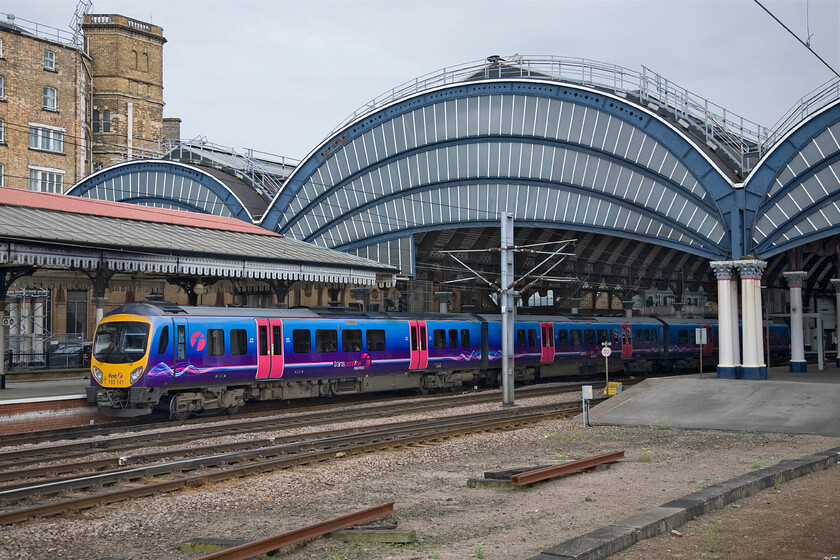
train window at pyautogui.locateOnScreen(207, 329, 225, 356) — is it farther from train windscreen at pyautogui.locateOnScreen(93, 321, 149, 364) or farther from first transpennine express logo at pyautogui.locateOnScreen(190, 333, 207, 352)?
train windscreen at pyautogui.locateOnScreen(93, 321, 149, 364)

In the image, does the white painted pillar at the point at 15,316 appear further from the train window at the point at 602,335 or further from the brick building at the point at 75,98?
the train window at the point at 602,335

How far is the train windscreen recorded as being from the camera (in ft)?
76.4

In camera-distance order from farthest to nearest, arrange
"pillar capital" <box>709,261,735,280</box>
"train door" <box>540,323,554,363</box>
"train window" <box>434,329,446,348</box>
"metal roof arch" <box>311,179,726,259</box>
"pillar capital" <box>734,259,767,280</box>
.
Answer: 1. "train door" <box>540,323,554,363</box>
2. "metal roof arch" <box>311,179,726,259</box>
3. "pillar capital" <box>709,261,735,280</box>
4. "train window" <box>434,329,446,348</box>
5. "pillar capital" <box>734,259,767,280</box>

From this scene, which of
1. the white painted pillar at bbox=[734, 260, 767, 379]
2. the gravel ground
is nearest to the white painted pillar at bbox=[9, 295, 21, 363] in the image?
the gravel ground

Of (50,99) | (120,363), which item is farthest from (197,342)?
(50,99)

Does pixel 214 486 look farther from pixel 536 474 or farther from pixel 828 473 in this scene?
pixel 828 473

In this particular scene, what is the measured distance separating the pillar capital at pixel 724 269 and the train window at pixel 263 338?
18.6 m

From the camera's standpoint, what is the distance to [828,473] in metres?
15.0

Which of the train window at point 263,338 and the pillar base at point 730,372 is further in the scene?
the pillar base at point 730,372

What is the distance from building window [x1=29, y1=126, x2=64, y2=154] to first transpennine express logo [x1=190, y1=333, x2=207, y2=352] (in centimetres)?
4223

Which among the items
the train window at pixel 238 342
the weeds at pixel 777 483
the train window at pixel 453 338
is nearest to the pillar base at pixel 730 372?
the train window at pixel 453 338

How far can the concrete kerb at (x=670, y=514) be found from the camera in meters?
9.06

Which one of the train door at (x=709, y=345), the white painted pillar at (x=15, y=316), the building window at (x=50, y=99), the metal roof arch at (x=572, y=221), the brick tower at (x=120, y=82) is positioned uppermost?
the brick tower at (x=120, y=82)

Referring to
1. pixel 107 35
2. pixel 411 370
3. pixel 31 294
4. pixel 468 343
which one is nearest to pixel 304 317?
pixel 411 370
